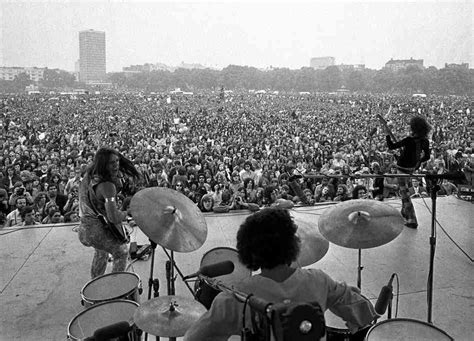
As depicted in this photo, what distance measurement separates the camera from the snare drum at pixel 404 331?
1666mm

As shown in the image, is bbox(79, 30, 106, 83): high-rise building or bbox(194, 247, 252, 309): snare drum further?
bbox(79, 30, 106, 83): high-rise building

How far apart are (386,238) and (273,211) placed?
1.24 metres

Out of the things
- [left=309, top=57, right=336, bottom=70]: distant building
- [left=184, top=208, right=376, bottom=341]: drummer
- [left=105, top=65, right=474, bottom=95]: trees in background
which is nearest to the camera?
[left=184, top=208, right=376, bottom=341]: drummer

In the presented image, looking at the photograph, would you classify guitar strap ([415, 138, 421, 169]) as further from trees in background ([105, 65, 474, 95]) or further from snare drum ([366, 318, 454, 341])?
trees in background ([105, 65, 474, 95])

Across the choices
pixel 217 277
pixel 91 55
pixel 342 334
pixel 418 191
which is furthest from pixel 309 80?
pixel 342 334

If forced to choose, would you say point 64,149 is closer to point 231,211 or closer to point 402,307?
point 231,211

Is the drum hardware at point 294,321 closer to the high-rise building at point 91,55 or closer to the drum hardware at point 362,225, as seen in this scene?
the drum hardware at point 362,225

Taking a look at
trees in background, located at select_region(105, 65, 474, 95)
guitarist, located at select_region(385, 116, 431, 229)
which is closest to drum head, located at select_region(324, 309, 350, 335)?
guitarist, located at select_region(385, 116, 431, 229)

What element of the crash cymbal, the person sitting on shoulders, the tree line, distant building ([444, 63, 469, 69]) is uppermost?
distant building ([444, 63, 469, 69])

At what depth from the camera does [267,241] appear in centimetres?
124

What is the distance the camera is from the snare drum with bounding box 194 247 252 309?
Answer: 7.32 ft

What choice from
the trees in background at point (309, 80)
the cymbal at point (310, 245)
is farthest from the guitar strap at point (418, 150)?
the trees in background at point (309, 80)

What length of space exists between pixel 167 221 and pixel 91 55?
80.4 metres

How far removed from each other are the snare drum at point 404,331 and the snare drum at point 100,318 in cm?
104
